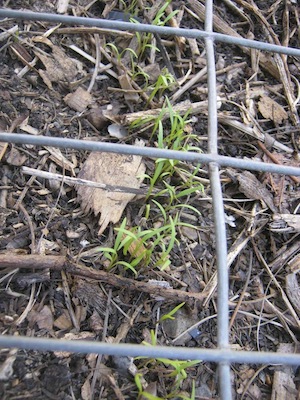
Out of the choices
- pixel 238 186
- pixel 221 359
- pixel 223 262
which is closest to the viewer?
pixel 221 359

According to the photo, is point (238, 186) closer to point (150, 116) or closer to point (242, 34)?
point (150, 116)

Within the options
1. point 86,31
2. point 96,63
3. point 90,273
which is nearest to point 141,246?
point 90,273

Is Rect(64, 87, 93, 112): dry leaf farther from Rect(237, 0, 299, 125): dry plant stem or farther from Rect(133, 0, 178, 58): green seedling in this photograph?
Rect(237, 0, 299, 125): dry plant stem

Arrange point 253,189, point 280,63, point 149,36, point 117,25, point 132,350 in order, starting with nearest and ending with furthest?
1. point 132,350
2. point 117,25
3. point 253,189
4. point 149,36
5. point 280,63

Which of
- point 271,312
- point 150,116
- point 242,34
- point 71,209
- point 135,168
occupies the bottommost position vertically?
point 271,312

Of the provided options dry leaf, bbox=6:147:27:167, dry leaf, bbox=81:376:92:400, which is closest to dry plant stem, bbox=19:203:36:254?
dry leaf, bbox=6:147:27:167

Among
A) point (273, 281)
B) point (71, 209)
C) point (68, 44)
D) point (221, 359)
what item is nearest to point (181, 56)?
point (68, 44)

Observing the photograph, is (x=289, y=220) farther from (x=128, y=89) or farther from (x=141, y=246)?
(x=128, y=89)
